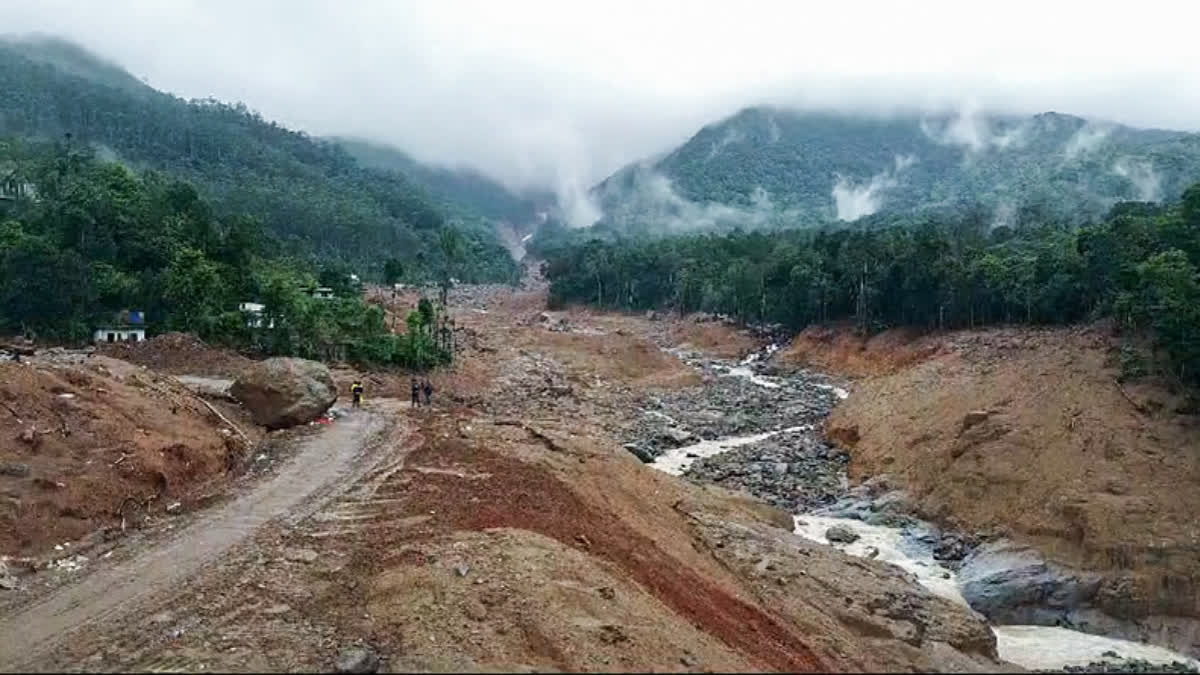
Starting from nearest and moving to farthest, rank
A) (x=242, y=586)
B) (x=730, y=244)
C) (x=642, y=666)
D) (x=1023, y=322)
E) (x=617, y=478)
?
(x=642, y=666)
(x=242, y=586)
(x=617, y=478)
(x=1023, y=322)
(x=730, y=244)

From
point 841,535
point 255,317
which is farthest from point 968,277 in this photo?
point 255,317

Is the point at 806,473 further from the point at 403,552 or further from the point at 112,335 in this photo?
the point at 112,335

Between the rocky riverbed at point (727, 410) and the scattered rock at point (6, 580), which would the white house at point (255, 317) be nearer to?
the rocky riverbed at point (727, 410)

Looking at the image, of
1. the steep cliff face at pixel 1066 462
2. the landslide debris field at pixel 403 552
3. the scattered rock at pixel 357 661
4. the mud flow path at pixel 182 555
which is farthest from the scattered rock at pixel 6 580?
the steep cliff face at pixel 1066 462

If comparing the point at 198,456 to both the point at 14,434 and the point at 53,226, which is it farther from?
the point at 53,226

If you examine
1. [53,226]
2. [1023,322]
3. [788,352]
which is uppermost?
[53,226]

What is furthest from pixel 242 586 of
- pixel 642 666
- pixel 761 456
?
pixel 761 456

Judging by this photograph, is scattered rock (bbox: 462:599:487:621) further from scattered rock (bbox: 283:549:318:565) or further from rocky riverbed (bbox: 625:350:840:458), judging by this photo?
rocky riverbed (bbox: 625:350:840:458)
